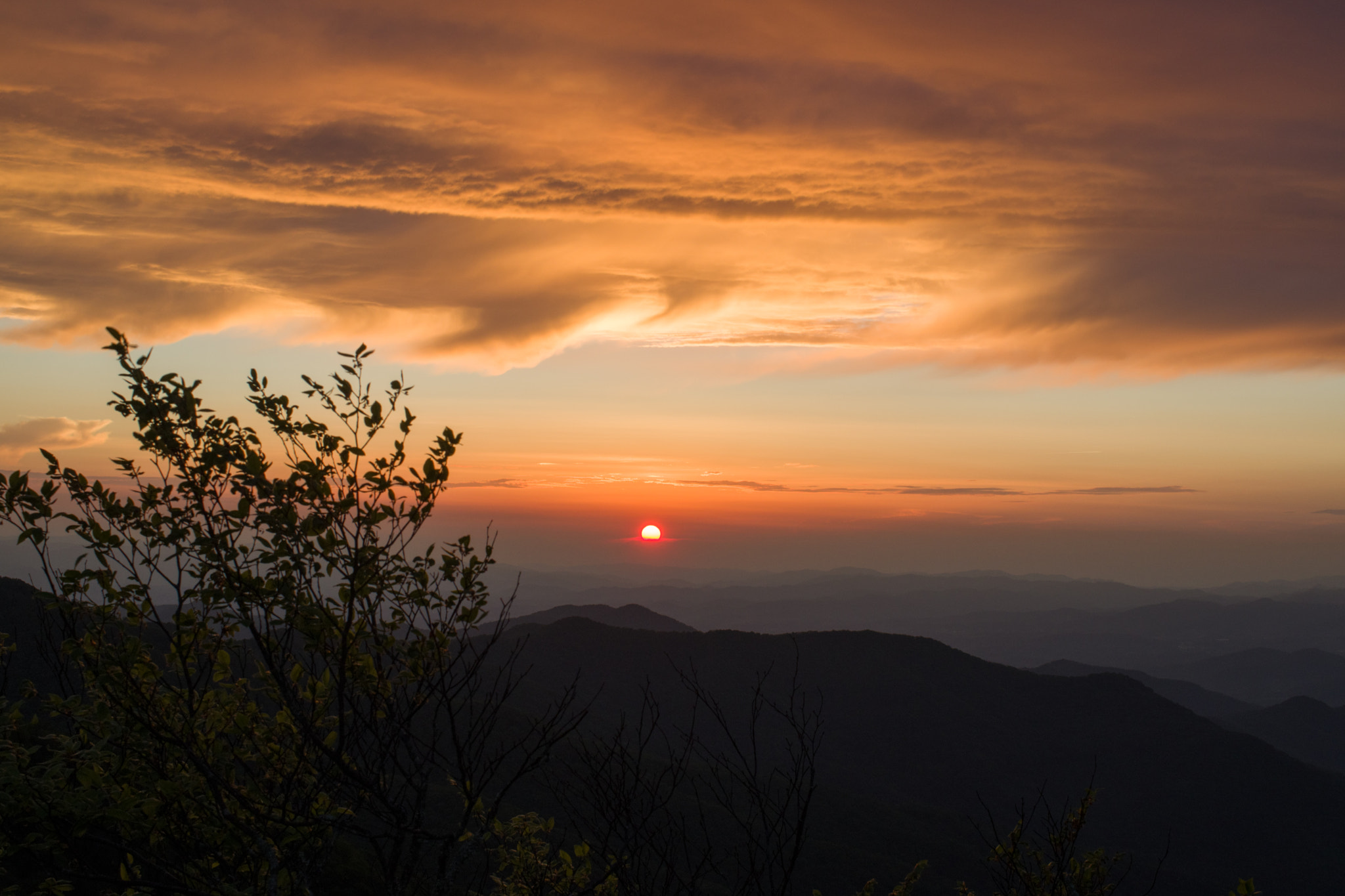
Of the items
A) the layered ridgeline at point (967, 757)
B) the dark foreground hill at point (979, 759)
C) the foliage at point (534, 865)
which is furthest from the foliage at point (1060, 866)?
the dark foreground hill at point (979, 759)

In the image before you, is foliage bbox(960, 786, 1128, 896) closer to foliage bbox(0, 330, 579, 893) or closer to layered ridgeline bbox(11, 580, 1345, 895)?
foliage bbox(0, 330, 579, 893)

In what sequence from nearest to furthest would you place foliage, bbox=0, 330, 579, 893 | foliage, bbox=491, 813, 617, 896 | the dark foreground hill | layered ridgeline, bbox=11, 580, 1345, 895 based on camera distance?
foliage, bbox=0, 330, 579, 893 → foliage, bbox=491, 813, 617, 896 → layered ridgeline, bbox=11, 580, 1345, 895 → the dark foreground hill

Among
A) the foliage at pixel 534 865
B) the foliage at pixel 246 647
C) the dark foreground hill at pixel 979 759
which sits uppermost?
the foliage at pixel 246 647

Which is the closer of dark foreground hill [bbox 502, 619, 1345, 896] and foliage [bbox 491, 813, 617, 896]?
foliage [bbox 491, 813, 617, 896]

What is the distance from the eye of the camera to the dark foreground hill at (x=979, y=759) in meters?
102

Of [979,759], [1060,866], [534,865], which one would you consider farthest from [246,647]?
[979,759]

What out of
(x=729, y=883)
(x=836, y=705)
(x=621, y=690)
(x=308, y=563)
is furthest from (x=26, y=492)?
(x=836, y=705)

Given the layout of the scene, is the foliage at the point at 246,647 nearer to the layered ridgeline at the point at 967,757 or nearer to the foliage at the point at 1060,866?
the foliage at the point at 1060,866

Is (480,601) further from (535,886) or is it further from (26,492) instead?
(535,886)

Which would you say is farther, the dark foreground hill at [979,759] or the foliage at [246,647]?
the dark foreground hill at [979,759]

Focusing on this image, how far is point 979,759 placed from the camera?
136875 millimetres

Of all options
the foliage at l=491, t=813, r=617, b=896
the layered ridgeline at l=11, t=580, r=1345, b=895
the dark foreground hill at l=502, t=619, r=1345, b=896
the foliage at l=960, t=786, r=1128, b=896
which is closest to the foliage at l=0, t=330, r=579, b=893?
the foliage at l=491, t=813, r=617, b=896

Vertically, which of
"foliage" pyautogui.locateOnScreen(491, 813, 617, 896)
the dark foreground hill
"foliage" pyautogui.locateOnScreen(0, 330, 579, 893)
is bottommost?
the dark foreground hill

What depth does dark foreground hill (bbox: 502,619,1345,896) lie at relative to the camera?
333 feet
